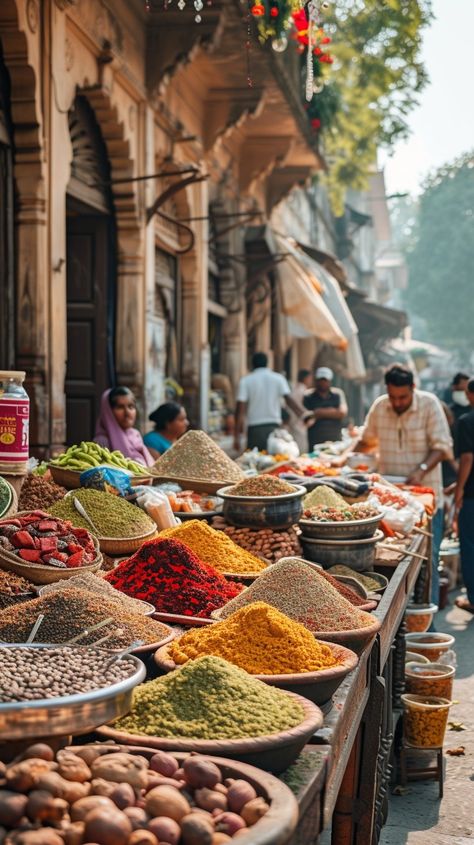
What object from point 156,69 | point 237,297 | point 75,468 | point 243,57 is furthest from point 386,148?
point 75,468

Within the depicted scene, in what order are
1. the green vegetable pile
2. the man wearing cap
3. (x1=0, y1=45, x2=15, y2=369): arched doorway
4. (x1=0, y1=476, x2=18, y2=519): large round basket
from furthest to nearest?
the man wearing cap, (x1=0, y1=45, x2=15, y2=369): arched doorway, the green vegetable pile, (x1=0, y1=476, x2=18, y2=519): large round basket

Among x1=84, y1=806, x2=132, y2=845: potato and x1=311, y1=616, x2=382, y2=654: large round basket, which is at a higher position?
x1=84, y1=806, x2=132, y2=845: potato

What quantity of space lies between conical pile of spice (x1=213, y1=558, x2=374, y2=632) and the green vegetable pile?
169cm

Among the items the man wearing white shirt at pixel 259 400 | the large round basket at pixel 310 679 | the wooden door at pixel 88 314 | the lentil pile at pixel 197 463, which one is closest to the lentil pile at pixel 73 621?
the large round basket at pixel 310 679

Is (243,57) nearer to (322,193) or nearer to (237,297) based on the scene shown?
(237,297)

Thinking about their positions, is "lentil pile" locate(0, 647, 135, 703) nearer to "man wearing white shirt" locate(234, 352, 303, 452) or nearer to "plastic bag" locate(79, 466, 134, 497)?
"plastic bag" locate(79, 466, 134, 497)

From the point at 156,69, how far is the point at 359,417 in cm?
2269

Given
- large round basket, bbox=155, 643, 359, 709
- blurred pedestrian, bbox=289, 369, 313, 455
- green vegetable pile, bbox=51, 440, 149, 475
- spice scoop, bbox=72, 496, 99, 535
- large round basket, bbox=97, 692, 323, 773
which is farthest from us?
blurred pedestrian, bbox=289, 369, 313, 455

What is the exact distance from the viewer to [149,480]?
15.3 feet

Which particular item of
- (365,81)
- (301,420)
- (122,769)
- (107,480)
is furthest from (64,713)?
(365,81)

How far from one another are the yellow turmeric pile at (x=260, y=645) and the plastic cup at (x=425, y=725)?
2.31 metres

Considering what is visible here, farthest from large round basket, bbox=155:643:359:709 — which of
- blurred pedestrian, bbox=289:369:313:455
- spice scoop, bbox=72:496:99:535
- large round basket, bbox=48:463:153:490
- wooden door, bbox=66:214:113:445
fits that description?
blurred pedestrian, bbox=289:369:313:455

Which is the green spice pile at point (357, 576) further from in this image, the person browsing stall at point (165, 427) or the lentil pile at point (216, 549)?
the person browsing stall at point (165, 427)

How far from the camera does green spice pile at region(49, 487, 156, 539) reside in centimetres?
362
